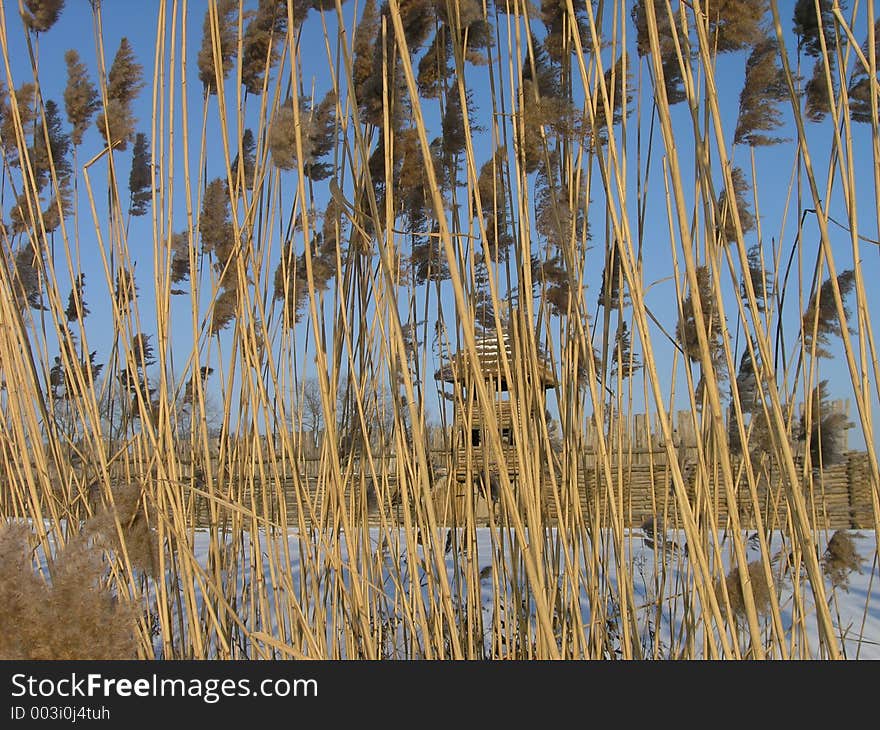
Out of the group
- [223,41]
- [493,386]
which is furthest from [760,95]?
[223,41]

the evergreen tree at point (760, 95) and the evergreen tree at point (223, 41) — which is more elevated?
the evergreen tree at point (223, 41)

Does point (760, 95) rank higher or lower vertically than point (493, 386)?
higher

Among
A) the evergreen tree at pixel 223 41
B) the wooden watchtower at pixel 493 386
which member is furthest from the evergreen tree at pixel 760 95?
the evergreen tree at pixel 223 41

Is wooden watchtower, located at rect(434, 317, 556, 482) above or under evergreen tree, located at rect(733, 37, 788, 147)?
under

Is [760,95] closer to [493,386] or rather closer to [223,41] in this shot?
[493,386]

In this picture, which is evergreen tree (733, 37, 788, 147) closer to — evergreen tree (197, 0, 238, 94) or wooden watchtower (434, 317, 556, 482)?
wooden watchtower (434, 317, 556, 482)

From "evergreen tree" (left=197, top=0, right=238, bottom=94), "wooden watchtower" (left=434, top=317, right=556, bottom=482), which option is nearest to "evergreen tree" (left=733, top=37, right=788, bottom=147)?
"wooden watchtower" (left=434, top=317, right=556, bottom=482)

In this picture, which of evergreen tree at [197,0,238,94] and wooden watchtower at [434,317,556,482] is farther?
evergreen tree at [197,0,238,94]

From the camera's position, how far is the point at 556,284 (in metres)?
1.40

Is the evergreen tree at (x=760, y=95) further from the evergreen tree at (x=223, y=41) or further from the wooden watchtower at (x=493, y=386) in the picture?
the evergreen tree at (x=223, y=41)

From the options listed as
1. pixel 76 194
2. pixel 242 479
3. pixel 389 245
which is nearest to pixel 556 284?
pixel 389 245

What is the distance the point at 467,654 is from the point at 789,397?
76 cm

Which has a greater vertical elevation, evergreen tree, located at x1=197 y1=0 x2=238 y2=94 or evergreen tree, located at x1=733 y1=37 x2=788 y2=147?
evergreen tree, located at x1=197 y1=0 x2=238 y2=94

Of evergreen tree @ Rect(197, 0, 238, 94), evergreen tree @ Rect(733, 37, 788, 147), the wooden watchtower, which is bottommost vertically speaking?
the wooden watchtower
